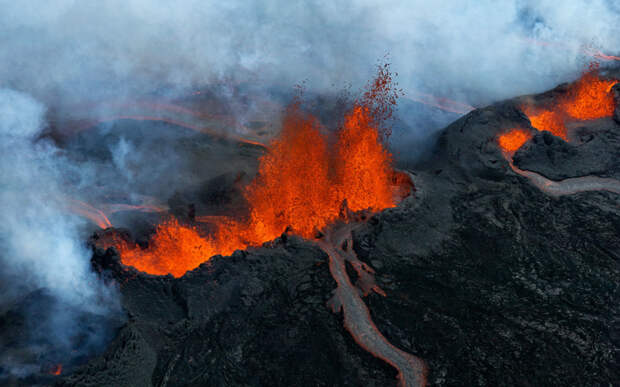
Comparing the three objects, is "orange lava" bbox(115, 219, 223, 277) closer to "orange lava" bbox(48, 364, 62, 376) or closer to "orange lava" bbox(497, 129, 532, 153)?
"orange lava" bbox(48, 364, 62, 376)

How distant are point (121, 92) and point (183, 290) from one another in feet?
33.6

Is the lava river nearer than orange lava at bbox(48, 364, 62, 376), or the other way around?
orange lava at bbox(48, 364, 62, 376)

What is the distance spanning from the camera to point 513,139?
512 inches

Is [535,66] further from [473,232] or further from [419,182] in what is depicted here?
[473,232]

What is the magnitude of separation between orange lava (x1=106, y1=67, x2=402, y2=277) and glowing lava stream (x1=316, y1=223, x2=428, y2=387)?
0.74 meters

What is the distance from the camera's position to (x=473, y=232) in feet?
32.1

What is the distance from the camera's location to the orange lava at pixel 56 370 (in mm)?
5605

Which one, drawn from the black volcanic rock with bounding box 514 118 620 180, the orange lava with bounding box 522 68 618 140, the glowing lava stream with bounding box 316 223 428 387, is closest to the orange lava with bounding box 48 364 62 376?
the glowing lava stream with bounding box 316 223 428 387

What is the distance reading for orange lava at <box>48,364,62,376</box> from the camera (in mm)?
5605

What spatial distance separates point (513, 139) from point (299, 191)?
24.5 feet

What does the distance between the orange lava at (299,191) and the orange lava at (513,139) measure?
3.73m

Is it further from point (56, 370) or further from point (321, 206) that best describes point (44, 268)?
point (321, 206)

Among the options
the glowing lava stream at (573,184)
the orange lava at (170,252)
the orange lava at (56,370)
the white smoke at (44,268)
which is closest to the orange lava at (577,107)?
the glowing lava stream at (573,184)

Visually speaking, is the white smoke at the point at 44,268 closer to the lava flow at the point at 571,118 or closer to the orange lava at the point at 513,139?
the lava flow at the point at 571,118
